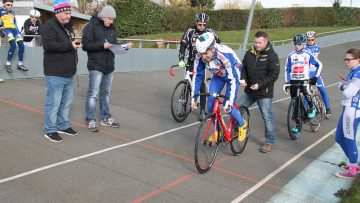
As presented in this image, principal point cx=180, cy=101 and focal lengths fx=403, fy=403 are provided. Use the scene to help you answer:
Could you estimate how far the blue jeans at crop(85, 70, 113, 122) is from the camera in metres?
6.90

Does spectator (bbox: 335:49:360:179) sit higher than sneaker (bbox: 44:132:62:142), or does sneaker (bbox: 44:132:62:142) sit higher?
spectator (bbox: 335:49:360:179)

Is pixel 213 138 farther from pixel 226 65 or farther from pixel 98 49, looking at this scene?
pixel 98 49

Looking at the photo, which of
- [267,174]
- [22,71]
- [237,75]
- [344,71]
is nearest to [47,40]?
[237,75]

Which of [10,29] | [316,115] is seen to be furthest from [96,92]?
[316,115]

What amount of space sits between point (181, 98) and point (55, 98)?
2796 millimetres

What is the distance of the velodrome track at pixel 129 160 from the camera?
15.9 ft

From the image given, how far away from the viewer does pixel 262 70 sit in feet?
21.8

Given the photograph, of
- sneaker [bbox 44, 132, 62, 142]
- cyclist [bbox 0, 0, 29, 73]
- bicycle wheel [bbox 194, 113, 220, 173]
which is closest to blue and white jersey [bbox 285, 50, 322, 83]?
bicycle wheel [bbox 194, 113, 220, 173]

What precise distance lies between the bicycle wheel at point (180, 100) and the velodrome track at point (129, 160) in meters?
0.21

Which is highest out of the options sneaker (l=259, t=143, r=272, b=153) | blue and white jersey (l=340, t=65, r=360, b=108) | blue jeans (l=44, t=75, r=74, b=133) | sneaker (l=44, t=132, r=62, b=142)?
blue and white jersey (l=340, t=65, r=360, b=108)

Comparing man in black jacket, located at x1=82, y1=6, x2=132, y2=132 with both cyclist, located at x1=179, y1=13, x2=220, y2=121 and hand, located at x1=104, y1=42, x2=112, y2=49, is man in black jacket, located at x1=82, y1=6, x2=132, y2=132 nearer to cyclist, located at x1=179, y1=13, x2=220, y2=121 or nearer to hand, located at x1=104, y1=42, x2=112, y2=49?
hand, located at x1=104, y1=42, x2=112, y2=49

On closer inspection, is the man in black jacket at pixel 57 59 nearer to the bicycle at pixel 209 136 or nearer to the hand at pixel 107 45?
the hand at pixel 107 45

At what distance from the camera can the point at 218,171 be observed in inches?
230

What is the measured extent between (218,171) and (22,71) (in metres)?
7.24
